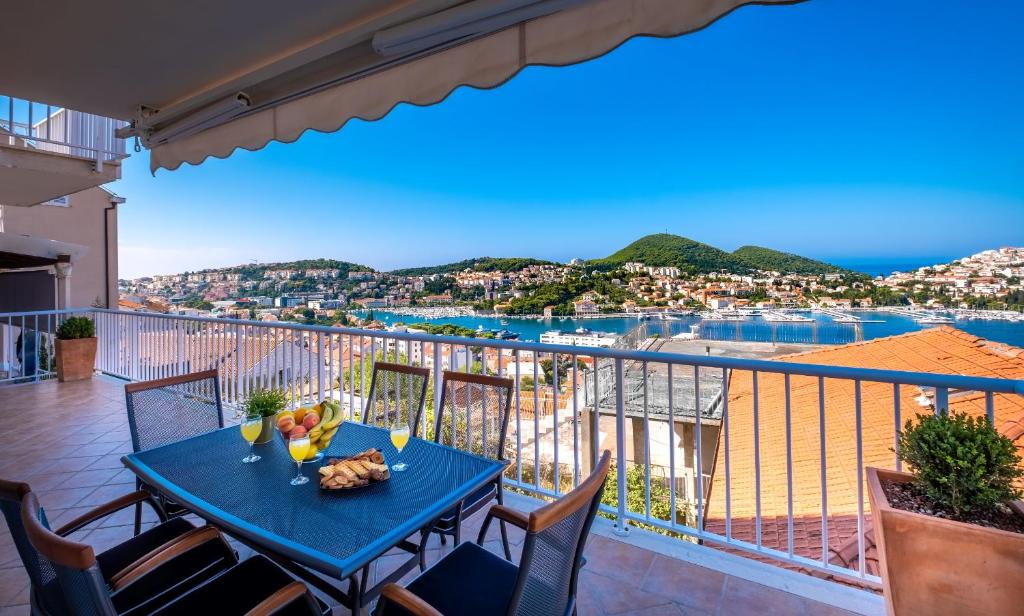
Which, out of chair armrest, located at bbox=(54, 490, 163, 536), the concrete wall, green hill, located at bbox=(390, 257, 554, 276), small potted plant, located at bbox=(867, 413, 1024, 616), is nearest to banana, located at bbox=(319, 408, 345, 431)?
chair armrest, located at bbox=(54, 490, 163, 536)

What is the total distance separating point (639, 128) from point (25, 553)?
69.6 feet

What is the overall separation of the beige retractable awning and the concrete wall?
8432mm

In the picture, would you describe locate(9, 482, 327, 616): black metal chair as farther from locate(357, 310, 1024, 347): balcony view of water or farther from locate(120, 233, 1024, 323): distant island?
locate(120, 233, 1024, 323): distant island

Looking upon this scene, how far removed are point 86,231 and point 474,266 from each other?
8.77 metres

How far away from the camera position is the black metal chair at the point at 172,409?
2260 millimetres

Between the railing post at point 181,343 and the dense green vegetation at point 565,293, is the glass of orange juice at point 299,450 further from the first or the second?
the dense green vegetation at point 565,293

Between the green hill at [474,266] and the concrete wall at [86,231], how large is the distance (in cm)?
A: 669

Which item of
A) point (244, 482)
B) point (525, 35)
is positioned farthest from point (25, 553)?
point (525, 35)

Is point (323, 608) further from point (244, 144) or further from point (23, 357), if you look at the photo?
point (23, 357)

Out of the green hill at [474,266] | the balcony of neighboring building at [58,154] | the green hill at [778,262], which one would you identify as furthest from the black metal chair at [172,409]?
the green hill at [778,262]

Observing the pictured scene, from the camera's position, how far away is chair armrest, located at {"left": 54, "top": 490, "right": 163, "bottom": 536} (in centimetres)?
150

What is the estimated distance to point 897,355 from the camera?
17.2ft

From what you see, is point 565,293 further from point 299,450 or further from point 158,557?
point 158,557

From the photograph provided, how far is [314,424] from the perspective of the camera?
1.92m
